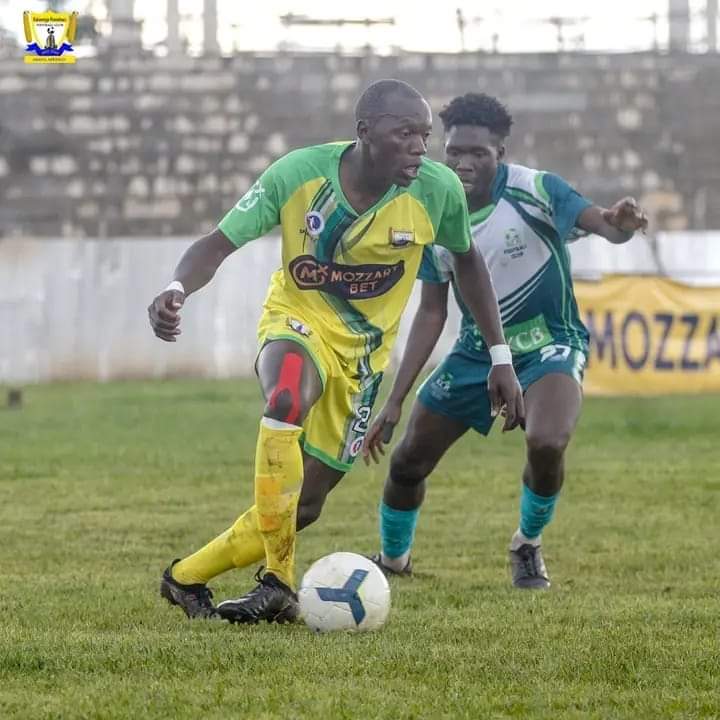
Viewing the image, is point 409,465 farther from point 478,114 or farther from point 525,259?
point 478,114

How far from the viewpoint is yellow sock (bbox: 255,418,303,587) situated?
634 cm

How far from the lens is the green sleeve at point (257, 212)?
6.43 meters

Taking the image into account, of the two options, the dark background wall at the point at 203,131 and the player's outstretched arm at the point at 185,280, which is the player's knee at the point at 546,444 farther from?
the dark background wall at the point at 203,131

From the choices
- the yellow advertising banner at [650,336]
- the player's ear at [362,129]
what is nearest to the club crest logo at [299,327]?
the player's ear at [362,129]

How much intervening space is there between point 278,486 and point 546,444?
1.99 meters

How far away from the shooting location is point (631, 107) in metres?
33.0

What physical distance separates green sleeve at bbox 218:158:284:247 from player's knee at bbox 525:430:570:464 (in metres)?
1.94

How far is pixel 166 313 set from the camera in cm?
594

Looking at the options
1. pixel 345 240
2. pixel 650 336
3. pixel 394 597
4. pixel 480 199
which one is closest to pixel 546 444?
pixel 394 597

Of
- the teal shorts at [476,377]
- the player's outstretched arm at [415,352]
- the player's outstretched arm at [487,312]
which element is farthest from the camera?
the teal shorts at [476,377]

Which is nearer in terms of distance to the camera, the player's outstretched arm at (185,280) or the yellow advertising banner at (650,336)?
the player's outstretched arm at (185,280)

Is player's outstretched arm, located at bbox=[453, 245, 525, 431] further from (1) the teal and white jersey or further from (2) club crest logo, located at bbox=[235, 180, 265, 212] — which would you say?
(1) the teal and white jersey

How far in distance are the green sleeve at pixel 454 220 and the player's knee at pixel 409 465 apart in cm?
173

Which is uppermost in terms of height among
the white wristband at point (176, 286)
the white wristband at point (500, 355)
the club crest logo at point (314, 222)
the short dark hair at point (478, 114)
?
the short dark hair at point (478, 114)
